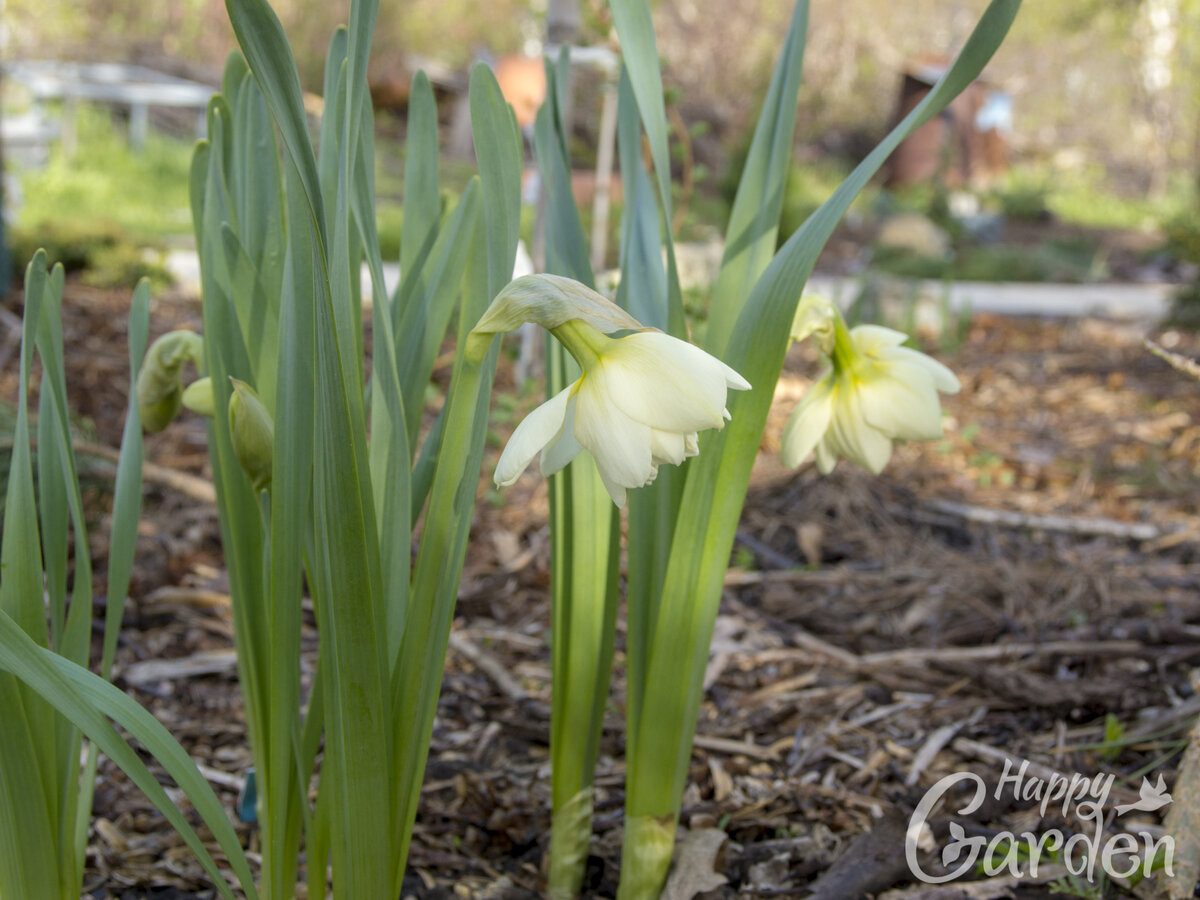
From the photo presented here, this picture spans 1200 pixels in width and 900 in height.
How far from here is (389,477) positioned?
2.64 ft

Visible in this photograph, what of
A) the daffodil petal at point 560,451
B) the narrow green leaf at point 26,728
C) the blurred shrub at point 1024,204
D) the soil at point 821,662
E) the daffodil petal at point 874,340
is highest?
the blurred shrub at point 1024,204

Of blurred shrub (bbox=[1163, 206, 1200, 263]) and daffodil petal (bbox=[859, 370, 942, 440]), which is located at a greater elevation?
blurred shrub (bbox=[1163, 206, 1200, 263])

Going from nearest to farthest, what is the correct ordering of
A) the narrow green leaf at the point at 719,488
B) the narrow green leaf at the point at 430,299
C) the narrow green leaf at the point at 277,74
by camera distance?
the narrow green leaf at the point at 277,74 → the narrow green leaf at the point at 719,488 → the narrow green leaf at the point at 430,299

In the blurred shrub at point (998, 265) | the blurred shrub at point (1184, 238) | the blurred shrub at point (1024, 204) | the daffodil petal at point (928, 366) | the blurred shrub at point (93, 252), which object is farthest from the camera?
the blurred shrub at point (1024, 204)

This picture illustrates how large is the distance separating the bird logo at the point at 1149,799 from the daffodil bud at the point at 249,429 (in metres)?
0.95

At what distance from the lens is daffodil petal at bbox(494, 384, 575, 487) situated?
64 cm

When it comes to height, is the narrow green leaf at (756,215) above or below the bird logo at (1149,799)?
above

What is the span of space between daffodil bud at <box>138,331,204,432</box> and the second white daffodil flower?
0.43 meters

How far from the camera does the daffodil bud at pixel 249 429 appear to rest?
77 centimetres

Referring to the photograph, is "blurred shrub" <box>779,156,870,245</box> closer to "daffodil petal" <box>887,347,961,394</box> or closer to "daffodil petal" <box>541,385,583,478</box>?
"daffodil petal" <box>887,347,961,394</box>

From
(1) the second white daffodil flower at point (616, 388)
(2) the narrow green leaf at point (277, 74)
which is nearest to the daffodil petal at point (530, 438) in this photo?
(1) the second white daffodil flower at point (616, 388)

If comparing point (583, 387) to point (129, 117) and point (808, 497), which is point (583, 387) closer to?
point (808, 497)

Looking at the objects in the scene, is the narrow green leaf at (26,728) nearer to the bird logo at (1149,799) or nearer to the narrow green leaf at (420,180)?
the narrow green leaf at (420,180)

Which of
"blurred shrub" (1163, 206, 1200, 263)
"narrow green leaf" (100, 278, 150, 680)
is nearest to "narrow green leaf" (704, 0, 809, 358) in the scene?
"narrow green leaf" (100, 278, 150, 680)
